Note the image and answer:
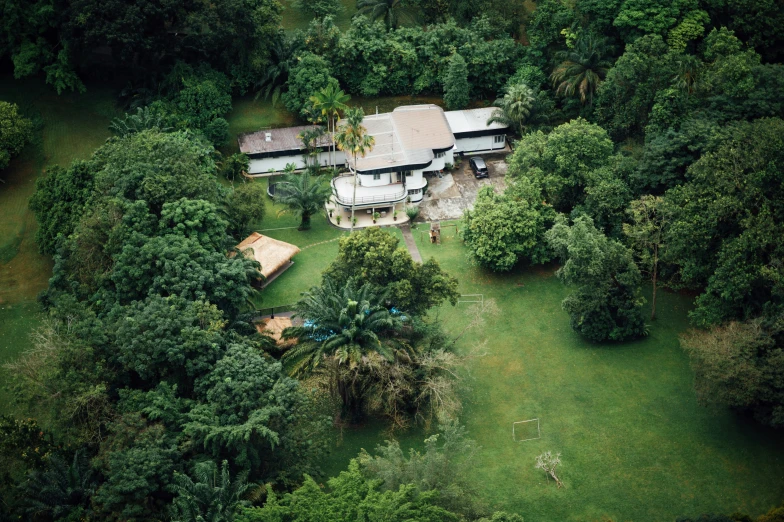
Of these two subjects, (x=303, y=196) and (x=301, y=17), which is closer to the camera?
(x=303, y=196)

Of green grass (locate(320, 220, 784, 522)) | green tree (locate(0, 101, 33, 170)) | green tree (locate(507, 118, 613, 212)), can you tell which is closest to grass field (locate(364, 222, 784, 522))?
green grass (locate(320, 220, 784, 522))

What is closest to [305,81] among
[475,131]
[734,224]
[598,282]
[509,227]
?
[475,131]

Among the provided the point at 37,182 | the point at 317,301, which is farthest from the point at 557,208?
the point at 37,182

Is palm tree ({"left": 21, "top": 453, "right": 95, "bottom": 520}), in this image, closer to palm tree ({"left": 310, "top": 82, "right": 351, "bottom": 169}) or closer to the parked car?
palm tree ({"left": 310, "top": 82, "right": 351, "bottom": 169})

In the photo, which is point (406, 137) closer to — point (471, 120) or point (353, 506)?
point (471, 120)

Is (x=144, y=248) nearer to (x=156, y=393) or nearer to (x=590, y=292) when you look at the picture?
(x=156, y=393)

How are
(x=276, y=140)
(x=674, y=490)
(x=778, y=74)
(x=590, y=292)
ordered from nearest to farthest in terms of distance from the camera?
(x=674, y=490)
(x=590, y=292)
(x=778, y=74)
(x=276, y=140)
